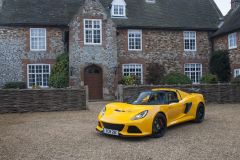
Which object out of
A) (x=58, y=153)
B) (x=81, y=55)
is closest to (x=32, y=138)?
(x=58, y=153)

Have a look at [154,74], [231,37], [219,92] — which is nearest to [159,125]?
[219,92]

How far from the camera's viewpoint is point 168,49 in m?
24.0

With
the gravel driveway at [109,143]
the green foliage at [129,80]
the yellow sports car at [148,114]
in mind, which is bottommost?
the gravel driveway at [109,143]

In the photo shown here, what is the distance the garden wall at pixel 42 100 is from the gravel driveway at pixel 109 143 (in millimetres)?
3343

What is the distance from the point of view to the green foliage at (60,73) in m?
20.8

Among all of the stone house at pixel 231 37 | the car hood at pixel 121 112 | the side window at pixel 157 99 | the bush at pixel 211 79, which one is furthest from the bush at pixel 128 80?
the car hood at pixel 121 112

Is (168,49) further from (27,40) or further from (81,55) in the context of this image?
(27,40)

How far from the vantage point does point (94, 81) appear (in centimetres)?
2139

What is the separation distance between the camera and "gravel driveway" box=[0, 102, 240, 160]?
6.25 meters

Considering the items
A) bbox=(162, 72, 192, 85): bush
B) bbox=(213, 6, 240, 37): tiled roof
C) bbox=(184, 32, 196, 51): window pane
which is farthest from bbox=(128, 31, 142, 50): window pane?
bbox=(213, 6, 240, 37): tiled roof

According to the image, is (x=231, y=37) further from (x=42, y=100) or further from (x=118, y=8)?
(x=42, y=100)

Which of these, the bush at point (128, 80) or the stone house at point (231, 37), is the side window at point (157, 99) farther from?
the stone house at point (231, 37)

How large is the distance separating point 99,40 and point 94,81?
3.14m

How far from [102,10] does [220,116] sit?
1292cm
